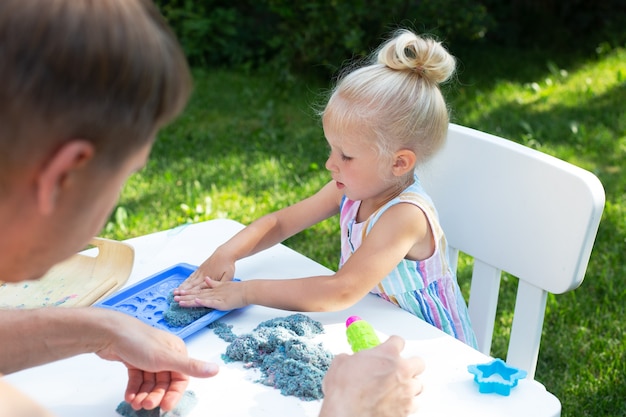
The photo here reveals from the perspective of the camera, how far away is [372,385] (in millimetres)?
971

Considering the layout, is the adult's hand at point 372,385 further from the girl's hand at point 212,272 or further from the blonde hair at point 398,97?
the blonde hair at point 398,97

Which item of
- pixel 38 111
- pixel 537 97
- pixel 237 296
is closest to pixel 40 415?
pixel 38 111

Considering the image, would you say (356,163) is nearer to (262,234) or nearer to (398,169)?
(398,169)

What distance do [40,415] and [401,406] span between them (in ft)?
1.62

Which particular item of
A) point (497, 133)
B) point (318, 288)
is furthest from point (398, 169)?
point (497, 133)

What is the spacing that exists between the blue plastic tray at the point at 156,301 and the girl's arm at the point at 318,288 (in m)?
0.04

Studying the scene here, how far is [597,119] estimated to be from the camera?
14.0ft

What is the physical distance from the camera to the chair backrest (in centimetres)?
142

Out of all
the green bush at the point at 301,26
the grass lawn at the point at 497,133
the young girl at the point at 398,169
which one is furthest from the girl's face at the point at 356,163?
the green bush at the point at 301,26

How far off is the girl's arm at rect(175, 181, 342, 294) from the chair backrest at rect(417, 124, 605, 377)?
0.82 feet

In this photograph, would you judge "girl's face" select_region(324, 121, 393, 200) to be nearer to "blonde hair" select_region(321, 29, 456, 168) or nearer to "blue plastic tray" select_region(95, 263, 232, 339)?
"blonde hair" select_region(321, 29, 456, 168)

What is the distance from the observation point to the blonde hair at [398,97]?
158 cm

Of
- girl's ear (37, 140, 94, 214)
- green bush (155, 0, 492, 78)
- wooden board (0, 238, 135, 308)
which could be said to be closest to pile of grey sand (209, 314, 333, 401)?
wooden board (0, 238, 135, 308)

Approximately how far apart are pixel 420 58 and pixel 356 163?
10.5 inches
